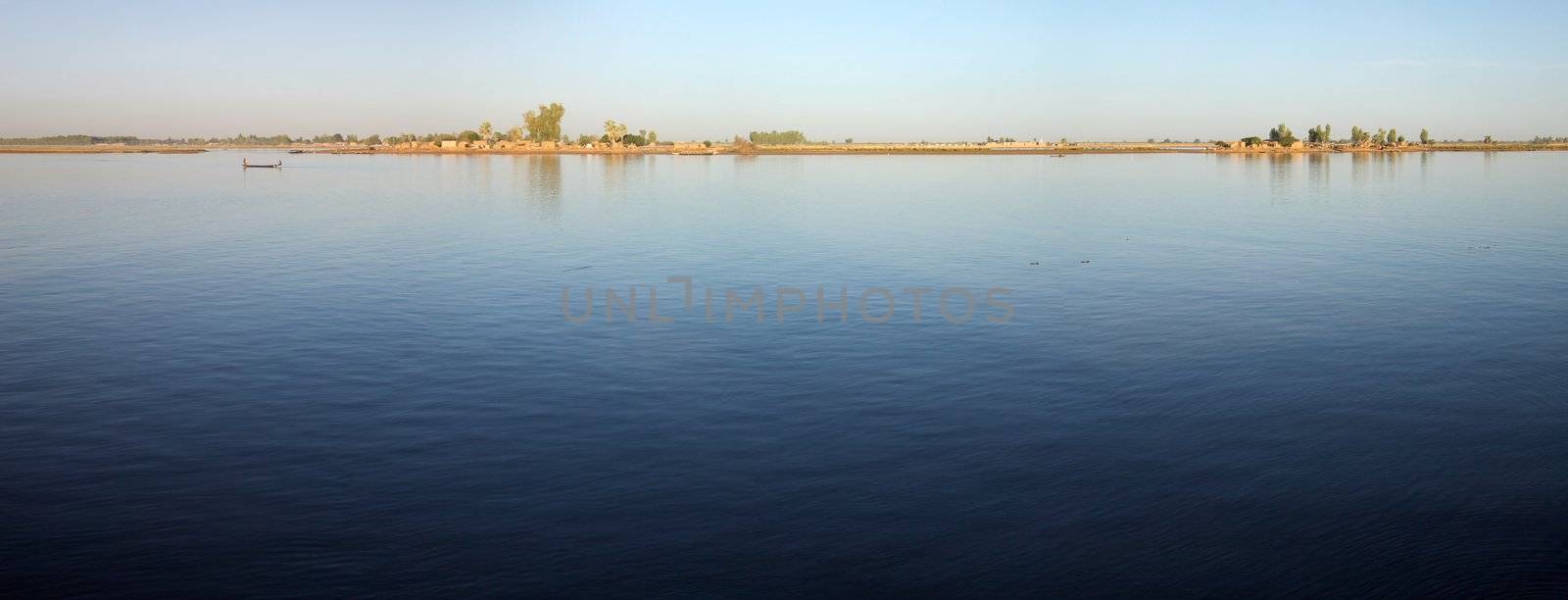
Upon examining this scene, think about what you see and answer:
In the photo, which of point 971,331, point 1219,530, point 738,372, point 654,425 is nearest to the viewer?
point 1219,530

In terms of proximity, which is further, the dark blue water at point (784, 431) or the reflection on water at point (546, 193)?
the reflection on water at point (546, 193)

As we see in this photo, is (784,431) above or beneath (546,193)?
beneath

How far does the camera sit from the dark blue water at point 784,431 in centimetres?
879

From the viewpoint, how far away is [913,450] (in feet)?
38.0

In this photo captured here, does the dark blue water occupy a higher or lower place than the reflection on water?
lower

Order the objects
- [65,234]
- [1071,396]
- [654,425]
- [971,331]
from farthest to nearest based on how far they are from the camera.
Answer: [65,234], [971,331], [1071,396], [654,425]

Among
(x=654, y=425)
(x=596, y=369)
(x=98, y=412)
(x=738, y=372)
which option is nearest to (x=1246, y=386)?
(x=738, y=372)

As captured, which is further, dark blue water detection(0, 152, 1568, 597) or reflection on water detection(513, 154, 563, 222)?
reflection on water detection(513, 154, 563, 222)

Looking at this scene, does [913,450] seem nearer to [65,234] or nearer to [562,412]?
[562,412]

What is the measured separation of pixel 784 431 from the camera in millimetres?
12219

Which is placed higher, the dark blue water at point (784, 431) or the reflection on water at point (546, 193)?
the reflection on water at point (546, 193)

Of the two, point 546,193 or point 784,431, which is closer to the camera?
point 784,431

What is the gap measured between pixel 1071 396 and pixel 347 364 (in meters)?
9.93

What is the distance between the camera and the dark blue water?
879cm
